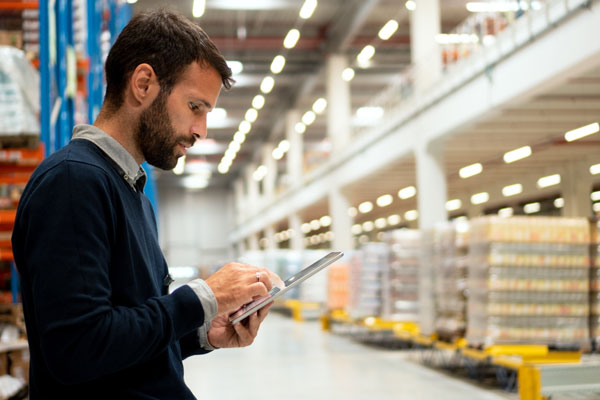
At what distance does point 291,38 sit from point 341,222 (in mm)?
6282

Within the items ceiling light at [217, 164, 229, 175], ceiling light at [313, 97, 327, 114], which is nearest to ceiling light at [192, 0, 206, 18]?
ceiling light at [313, 97, 327, 114]

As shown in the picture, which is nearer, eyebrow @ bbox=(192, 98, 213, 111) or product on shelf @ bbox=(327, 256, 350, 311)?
eyebrow @ bbox=(192, 98, 213, 111)

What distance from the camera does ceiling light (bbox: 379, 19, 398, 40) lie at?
71.5ft

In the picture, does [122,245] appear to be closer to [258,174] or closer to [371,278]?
[371,278]

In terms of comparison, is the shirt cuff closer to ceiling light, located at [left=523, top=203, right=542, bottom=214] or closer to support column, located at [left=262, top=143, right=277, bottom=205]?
ceiling light, located at [left=523, top=203, right=542, bottom=214]

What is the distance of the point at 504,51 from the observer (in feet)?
38.1

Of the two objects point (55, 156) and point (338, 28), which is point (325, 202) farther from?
point (55, 156)

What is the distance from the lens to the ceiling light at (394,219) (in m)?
38.8

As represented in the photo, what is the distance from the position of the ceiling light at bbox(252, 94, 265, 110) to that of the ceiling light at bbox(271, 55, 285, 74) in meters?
3.67

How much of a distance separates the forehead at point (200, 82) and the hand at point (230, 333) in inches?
23.7

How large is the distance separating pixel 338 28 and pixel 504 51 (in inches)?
493

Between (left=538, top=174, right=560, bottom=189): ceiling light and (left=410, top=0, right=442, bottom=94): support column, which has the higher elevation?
(left=410, top=0, right=442, bottom=94): support column

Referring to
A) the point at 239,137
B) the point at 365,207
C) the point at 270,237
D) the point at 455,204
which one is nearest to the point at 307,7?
the point at 455,204

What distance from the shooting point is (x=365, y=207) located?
3531cm
